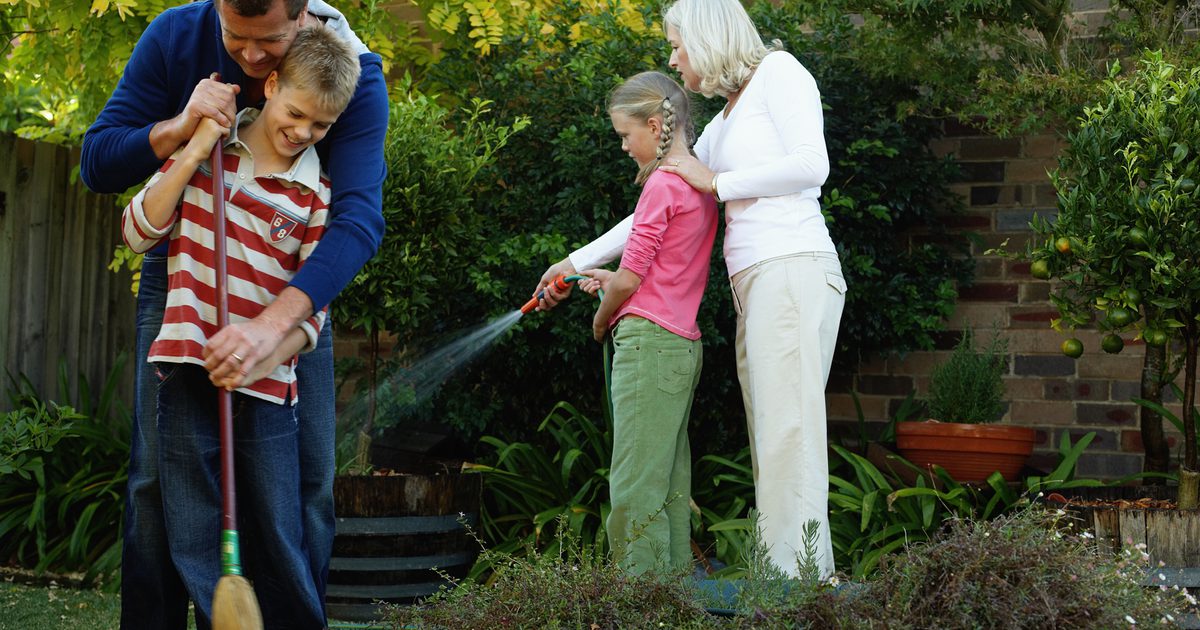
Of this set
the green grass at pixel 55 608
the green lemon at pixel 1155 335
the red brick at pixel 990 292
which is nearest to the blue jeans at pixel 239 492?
the green grass at pixel 55 608

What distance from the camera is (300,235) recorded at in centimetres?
252

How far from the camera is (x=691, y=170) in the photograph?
137 inches

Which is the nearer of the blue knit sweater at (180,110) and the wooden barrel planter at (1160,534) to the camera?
the blue knit sweater at (180,110)

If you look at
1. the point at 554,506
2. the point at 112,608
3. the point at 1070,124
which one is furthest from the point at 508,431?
the point at 1070,124

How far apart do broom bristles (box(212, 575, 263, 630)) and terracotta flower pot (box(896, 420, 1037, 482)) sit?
9.11 feet

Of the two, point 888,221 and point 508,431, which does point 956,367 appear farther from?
point 508,431

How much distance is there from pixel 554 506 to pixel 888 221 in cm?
172

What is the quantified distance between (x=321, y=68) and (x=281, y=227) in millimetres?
336

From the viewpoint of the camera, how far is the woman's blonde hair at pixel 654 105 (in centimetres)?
350

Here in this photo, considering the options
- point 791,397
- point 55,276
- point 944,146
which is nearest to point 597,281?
point 791,397

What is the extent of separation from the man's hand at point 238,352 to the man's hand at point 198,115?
0.40 metres

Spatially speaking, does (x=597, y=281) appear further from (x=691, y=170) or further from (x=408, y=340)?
(x=408, y=340)

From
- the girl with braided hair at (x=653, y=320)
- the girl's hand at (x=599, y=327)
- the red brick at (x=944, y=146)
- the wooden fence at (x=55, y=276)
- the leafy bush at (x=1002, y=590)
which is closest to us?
the leafy bush at (x=1002, y=590)

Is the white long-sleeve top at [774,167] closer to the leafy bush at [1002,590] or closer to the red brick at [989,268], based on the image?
the leafy bush at [1002,590]
